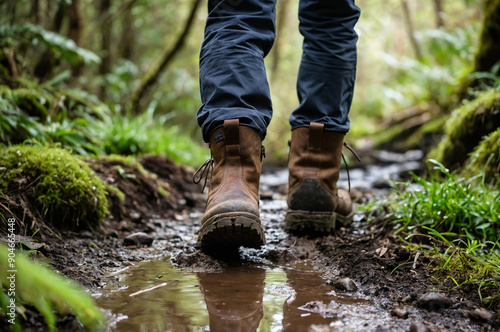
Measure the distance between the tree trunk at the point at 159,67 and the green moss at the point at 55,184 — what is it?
14.3 feet

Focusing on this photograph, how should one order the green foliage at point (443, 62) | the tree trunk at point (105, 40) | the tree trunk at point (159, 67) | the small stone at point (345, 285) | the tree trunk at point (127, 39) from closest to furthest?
the small stone at point (345, 285) < the tree trunk at point (159, 67) < the green foliage at point (443, 62) < the tree trunk at point (105, 40) < the tree trunk at point (127, 39)

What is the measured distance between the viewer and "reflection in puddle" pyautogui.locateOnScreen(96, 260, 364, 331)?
1.07 metres

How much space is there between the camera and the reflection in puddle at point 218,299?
1065 millimetres

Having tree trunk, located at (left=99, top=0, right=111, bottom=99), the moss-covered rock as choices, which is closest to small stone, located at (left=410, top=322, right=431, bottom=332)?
the moss-covered rock

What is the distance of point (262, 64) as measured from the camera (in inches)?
73.7

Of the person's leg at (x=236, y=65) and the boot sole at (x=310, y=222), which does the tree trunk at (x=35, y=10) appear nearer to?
the person's leg at (x=236, y=65)

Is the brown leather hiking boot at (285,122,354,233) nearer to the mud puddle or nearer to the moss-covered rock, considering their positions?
the mud puddle

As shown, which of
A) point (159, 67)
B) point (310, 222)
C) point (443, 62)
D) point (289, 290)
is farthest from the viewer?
point (443, 62)

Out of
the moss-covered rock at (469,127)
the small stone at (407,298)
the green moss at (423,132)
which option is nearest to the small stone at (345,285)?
the small stone at (407,298)

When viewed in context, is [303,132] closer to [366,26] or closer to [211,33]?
[211,33]

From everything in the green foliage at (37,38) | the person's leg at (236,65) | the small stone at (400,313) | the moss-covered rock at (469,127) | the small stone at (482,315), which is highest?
the green foliage at (37,38)

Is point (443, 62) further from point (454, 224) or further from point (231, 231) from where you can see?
point (231, 231)

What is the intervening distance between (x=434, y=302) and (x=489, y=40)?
384 cm

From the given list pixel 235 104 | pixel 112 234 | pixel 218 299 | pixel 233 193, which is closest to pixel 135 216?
pixel 112 234
